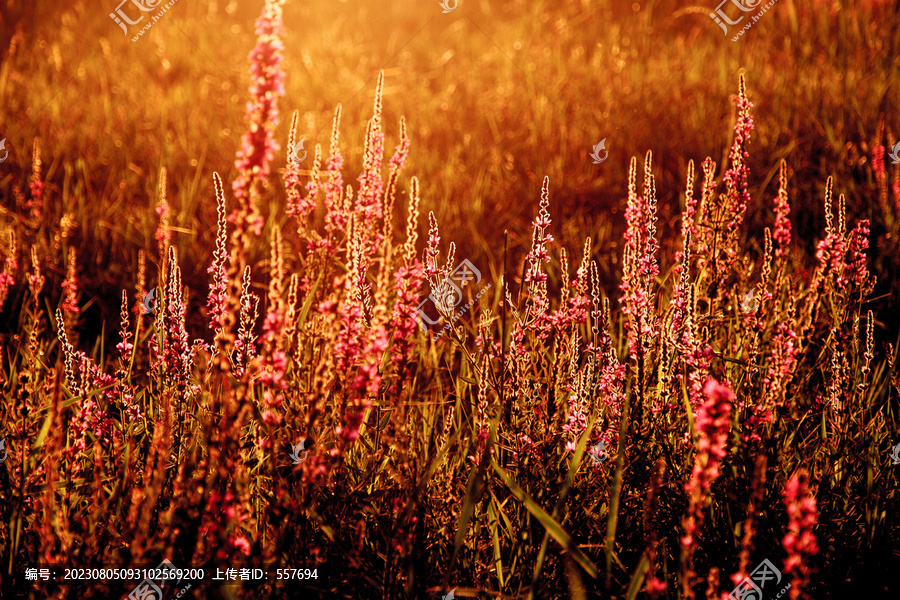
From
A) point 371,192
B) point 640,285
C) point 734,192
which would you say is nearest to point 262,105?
point 371,192

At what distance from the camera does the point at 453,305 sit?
251 centimetres

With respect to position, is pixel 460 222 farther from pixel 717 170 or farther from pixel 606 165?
pixel 717 170

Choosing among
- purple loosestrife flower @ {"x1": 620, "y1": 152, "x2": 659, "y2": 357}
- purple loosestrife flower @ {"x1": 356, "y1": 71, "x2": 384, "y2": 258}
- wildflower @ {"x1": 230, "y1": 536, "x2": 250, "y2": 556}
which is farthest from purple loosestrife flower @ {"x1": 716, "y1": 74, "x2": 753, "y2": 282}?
wildflower @ {"x1": 230, "y1": 536, "x2": 250, "y2": 556}

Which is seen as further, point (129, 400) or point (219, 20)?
point (219, 20)

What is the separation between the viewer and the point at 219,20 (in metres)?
8.11

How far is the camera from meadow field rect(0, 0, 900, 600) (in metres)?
1.75

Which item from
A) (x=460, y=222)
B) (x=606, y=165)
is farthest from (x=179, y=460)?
(x=606, y=165)

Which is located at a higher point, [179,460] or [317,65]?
[317,65]

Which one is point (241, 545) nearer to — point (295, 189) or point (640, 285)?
point (295, 189)

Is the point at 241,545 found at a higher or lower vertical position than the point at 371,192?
lower

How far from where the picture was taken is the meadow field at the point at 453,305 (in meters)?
1.75

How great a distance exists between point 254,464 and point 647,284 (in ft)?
4.36

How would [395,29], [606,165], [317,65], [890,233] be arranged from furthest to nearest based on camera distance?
[395,29] → [317,65] → [606,165] → [890,233]

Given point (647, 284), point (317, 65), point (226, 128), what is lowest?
point (647, 284)
